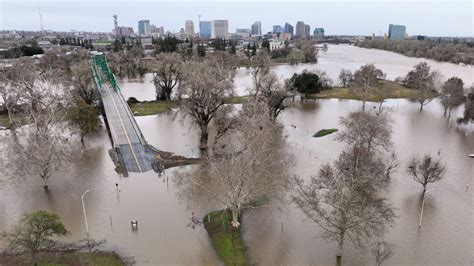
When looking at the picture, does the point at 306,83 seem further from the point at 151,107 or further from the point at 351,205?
the point at 351,205

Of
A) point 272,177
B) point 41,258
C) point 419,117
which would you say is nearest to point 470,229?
point 272,177

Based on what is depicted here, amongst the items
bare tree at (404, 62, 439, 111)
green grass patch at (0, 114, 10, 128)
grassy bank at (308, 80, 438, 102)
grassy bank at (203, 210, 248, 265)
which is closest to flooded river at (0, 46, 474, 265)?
grassy bank at (203, 210, 248, 265)

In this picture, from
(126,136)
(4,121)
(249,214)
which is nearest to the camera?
(249,214)

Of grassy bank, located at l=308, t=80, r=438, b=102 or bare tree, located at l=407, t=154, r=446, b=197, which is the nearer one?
bare tree, located at l=407, t=154, r=446, b=197

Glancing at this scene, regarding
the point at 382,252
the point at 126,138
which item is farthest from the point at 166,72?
the point at 382,252

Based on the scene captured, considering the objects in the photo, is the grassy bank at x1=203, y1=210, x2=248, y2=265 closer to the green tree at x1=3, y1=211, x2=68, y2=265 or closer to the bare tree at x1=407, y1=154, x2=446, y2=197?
the green tree at x1=3, y1=211, x2=68, y2=265

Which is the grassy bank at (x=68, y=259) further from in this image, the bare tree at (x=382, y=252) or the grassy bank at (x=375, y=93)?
the grassy bank at (x=375, y=93)
